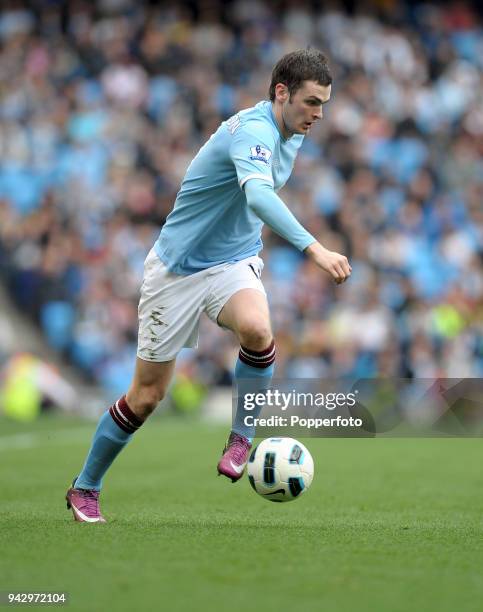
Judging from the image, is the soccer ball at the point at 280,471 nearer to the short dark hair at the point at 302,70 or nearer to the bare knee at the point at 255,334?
the bare knee at the point at 255,334

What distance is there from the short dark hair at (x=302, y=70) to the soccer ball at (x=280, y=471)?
1900 mm

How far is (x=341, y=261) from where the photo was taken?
561cm

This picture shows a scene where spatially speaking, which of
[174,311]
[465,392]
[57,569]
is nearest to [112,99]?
[465,392]

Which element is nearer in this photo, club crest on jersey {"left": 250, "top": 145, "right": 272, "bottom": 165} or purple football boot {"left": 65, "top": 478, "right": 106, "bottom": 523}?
club crest on jersey {"left": 250, "top": 145, "right": 272, "bottom": 165}

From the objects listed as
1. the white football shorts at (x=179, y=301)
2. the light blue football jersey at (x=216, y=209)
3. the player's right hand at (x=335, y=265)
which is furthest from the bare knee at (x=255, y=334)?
the player's right hand at (x=335, y=265)

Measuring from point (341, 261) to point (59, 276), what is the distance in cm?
1196

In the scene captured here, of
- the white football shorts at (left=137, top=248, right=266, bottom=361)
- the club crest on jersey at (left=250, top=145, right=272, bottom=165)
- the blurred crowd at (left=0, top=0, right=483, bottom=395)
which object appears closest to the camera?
the club crest on jersey at (left=250, top=145, right=272, bottom=165)

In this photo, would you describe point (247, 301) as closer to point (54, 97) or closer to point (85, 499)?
point (85, 499)

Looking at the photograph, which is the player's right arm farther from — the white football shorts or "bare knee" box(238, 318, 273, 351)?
the white football shorts

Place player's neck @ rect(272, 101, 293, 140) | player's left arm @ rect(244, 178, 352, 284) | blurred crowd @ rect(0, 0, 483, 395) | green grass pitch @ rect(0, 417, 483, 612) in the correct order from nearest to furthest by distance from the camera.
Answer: green grass pitch @ rect(0, 417, 483, 612)
player's left arm @ rect(244, 178, 352, 284)
player's neck @ rect(272, 101, 293, 140)
blurred crowd @ rect(0, 0, 483, 395)

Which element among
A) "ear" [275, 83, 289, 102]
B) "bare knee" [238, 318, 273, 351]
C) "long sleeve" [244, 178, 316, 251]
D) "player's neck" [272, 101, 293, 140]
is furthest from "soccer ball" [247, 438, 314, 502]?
"ear" [275, 83, 289, 102]

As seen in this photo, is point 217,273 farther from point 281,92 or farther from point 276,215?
point 281,92

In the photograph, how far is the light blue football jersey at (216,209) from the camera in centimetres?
650

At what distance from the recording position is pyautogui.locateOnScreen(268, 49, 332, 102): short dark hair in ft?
20.7
